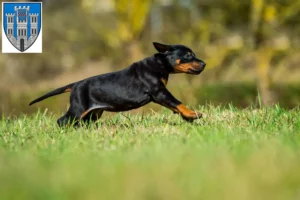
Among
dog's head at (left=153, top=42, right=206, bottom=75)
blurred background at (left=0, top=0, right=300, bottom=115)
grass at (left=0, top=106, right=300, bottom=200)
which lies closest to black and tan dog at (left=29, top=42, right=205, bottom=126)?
dog's head at (left=153, top=42, right=206, bottom=75)

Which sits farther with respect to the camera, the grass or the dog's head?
the dog's head

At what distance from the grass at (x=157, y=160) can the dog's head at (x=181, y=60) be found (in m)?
0.51

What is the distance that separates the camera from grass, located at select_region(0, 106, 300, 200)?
2975mm

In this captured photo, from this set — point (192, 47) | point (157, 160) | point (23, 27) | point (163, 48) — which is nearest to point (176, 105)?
point (163, 48)

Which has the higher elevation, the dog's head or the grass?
the dog's head

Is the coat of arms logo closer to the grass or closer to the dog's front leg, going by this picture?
the grass

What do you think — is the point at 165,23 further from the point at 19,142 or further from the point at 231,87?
the point at 19,142

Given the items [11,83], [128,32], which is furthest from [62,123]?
[11,83]

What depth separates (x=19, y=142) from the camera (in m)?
5.14

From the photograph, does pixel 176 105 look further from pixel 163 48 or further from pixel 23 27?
pixel 23 27

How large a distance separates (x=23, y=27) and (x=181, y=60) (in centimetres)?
243

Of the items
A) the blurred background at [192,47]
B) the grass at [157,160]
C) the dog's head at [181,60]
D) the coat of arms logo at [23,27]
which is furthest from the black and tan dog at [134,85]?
the blurred background at [192,47]

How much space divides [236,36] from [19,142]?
360 inches

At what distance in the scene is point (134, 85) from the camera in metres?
5.79
